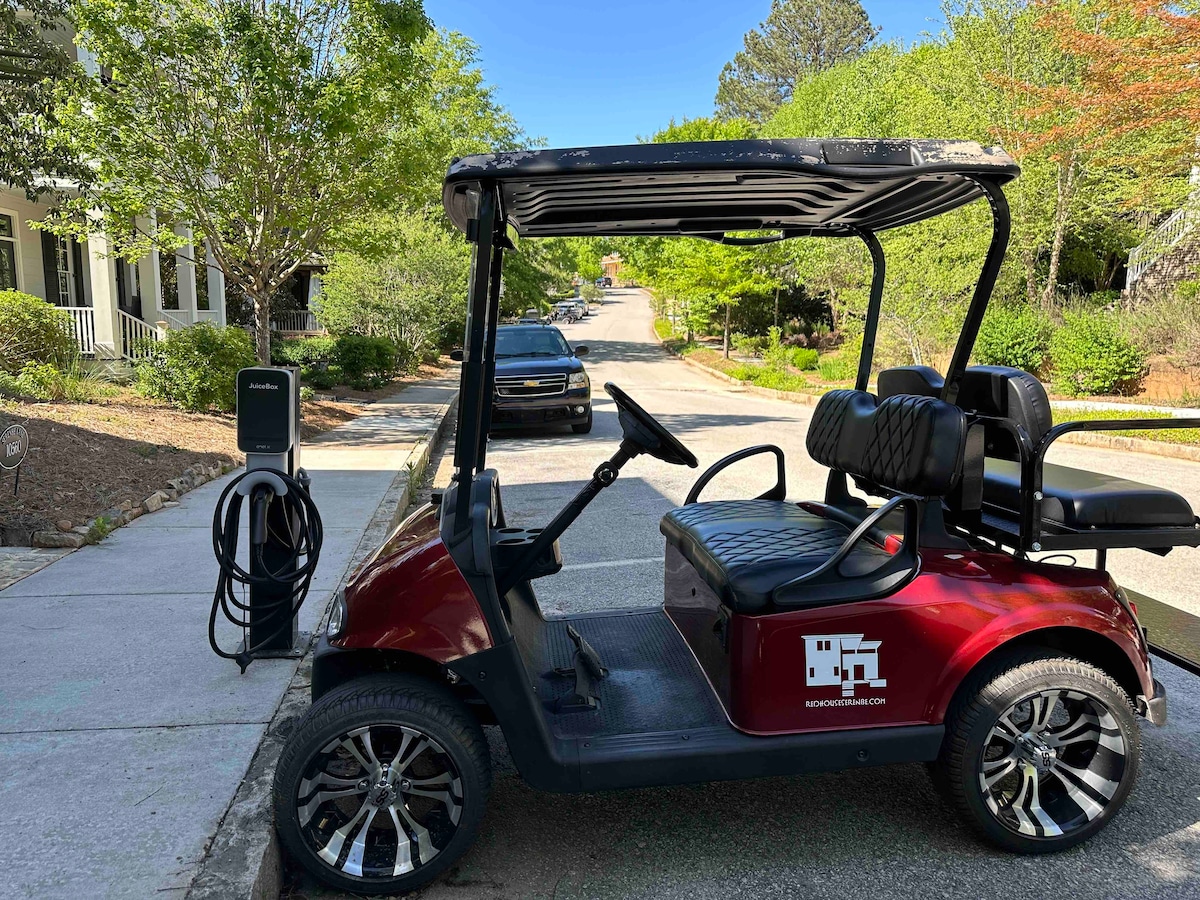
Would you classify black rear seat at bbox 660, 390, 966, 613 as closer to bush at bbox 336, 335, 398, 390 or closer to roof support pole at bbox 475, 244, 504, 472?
roof support pole at bbox 475, 244, 504, 472

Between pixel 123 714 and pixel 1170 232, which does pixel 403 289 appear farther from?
pixel 123 714

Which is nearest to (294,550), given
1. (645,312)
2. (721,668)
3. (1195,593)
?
(721,668)

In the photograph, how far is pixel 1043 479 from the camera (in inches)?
132

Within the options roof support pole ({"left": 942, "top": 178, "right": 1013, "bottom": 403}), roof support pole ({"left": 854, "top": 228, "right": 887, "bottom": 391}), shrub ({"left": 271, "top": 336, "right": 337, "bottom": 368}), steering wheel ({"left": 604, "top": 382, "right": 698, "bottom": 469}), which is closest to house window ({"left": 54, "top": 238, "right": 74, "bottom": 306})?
shrub ({"left": 271, "top": 336, "right": 337, "bottom": 368})

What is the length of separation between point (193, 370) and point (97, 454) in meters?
3.77

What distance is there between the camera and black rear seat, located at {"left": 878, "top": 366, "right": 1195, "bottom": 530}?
299 cm

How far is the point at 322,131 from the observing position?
35.9 feet

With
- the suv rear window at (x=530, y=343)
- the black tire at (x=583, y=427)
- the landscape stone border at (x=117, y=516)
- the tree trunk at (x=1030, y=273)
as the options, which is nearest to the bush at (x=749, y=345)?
the tree trunk at (x=1030, y=273)

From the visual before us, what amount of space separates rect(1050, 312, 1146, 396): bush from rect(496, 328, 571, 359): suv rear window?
9121mm

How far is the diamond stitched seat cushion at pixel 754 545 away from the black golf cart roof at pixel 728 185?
118 centimetres

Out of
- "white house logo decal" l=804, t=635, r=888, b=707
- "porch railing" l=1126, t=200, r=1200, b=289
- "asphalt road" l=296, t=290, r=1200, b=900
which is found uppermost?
"porch railing" l=1126, t=200, r=1200, b=289

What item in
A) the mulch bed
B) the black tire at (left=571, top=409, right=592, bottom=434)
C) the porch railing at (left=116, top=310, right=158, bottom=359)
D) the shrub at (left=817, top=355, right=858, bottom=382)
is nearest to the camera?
the mulch bed

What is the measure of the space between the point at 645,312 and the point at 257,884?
75.7 m

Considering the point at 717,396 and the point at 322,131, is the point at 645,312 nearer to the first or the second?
the point at 717,396
